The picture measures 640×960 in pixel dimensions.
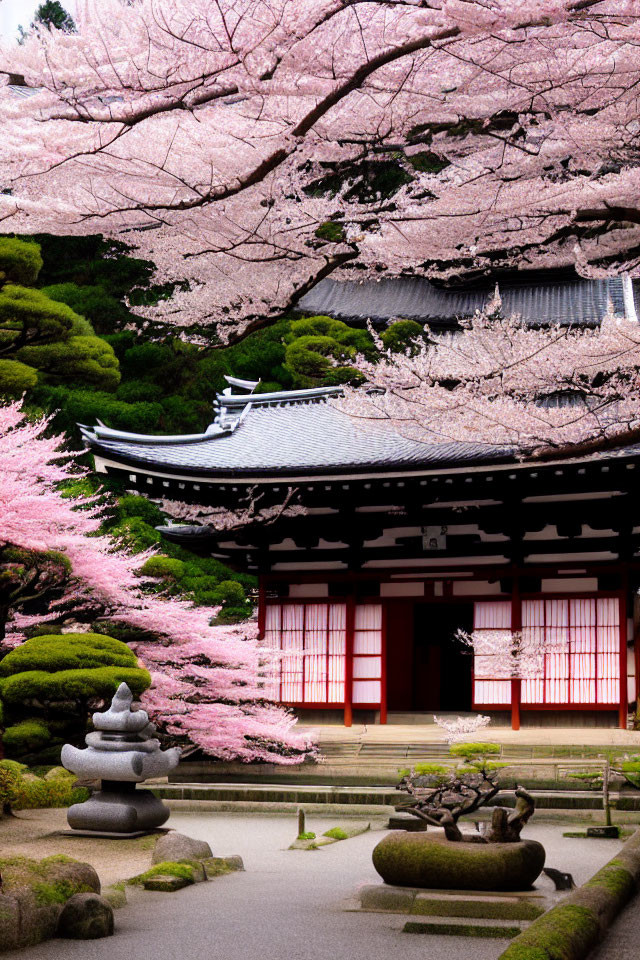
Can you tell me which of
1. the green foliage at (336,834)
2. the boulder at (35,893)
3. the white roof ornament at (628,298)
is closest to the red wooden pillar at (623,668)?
the green foliage at (336,834)

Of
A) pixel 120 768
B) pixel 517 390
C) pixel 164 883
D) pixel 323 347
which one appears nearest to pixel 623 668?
pixel 120 768

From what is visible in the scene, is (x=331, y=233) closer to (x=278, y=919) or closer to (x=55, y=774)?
(x=278, y=919)

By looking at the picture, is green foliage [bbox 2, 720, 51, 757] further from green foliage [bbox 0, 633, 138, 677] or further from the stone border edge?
the stone border edge

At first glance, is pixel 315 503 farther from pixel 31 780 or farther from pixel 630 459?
pixel 31 780

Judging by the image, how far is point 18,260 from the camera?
52.2 ft

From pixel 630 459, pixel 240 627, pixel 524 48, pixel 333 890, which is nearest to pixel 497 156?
pixel 524 48

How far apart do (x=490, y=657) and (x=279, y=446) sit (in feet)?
18.4

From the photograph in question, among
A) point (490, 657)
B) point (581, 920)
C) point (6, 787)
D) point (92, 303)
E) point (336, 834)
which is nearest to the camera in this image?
point (581, 920)

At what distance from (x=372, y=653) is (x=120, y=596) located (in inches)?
200

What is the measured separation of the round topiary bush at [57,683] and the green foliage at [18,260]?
18.1 ft

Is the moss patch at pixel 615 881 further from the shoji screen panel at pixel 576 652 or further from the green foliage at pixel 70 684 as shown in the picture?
the shoji screen panel at pixel 576 652

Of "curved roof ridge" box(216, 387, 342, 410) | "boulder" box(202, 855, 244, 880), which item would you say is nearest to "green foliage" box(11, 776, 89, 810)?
"boulder" box(202, 855, 244, 880)

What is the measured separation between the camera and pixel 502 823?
25.8 ft

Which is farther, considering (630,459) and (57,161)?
(630,459)
